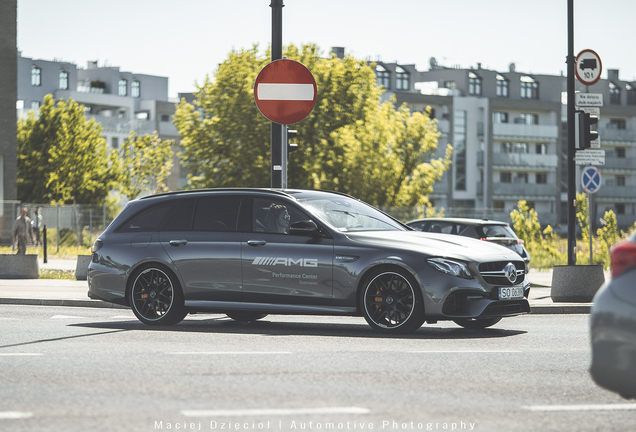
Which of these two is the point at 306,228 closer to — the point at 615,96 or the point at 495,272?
the point at 495,272

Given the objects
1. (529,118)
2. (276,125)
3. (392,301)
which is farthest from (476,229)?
(529,118)

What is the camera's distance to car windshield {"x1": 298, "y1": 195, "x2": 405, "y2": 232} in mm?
11508

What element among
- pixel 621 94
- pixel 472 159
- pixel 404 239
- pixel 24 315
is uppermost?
pixel 621 94

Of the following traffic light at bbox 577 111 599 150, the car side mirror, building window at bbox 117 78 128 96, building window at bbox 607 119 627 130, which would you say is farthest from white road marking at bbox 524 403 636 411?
building window at bbox 117 78 128 96

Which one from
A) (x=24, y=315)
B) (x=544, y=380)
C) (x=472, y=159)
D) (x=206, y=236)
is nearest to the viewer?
(x=544, y=380)

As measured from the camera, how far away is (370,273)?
10867 millimetres

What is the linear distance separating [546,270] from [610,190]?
7054cm

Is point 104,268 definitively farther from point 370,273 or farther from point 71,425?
point 71,425

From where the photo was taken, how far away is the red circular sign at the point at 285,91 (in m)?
13.5

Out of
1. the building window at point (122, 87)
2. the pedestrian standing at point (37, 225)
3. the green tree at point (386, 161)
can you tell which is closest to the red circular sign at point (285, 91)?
the pedestrian standing at point (37, 225)

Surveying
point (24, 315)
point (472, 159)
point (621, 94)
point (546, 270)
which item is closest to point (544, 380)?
point (24, 315)

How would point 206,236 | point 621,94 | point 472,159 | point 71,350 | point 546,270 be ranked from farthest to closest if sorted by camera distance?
point 621,94 < point 472,159 < point 546,270 < point 206,236 < point 71,350

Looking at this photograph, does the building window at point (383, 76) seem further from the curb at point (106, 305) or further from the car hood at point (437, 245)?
the car hood at point (437, 245)

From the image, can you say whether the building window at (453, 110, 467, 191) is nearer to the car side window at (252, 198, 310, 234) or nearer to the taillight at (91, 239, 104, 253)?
the taillight at (91, 239, 104, 253)
